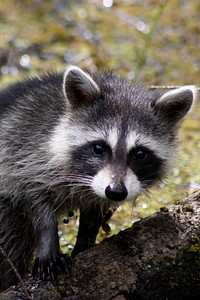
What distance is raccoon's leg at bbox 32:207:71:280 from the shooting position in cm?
429

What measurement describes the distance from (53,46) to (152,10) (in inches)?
82.5

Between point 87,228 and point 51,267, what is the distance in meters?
0.73

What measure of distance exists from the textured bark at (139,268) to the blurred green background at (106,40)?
124 inches

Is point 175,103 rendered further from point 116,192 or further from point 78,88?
point 116,192

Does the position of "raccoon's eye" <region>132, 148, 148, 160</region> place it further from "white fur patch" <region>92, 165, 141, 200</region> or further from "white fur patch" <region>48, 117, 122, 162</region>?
"white fur patch" <region>48, 117, 122, 162</region>

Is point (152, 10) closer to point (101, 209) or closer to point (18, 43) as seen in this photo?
point (18, 43)

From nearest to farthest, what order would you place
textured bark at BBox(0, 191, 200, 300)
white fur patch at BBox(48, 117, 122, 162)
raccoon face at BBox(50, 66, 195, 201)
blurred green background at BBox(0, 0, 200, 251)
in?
textured bark at BBox(0, 191, 200, 300) < raccoon face at BBox(50, 66, 195, 201) < white fur patch at BBox(48, 117, 122, 162) < blurred green background at BBox(0, 0, 200, 251)

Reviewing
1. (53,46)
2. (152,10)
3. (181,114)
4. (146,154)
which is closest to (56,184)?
(146,154)

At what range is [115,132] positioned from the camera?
177 inches

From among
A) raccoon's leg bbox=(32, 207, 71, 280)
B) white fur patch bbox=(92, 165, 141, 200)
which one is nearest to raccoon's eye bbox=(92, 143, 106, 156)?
white fur patch bbox=(92, 165, 141, 200)

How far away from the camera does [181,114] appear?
4.85 m

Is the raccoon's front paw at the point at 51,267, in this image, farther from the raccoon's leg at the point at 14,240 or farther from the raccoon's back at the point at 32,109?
the raccoon's back at the point at 32,109

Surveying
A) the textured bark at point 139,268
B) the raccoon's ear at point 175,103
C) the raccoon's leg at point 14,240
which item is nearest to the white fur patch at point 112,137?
the raccoon's ear at point 175,103

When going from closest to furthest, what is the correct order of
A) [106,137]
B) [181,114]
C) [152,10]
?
[106,137] < [181,114] < [152,10]
